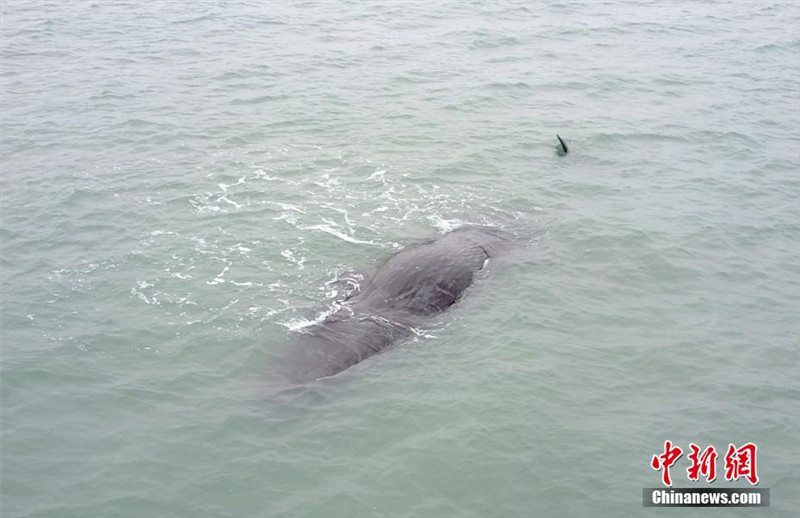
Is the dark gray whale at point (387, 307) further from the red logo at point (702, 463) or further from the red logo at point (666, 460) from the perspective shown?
the red logo at point (702, 463)

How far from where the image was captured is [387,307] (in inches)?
541

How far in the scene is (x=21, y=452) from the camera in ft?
36.8

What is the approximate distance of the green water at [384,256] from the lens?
36.6ft

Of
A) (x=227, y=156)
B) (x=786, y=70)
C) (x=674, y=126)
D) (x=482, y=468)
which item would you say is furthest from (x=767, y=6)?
(x=482, y=468)

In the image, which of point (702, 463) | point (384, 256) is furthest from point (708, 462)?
point (384, 256)

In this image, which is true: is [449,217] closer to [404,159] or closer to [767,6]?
[404,159]

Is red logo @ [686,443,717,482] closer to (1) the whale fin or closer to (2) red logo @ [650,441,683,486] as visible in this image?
(2) red logo @ [650,441,683,486]

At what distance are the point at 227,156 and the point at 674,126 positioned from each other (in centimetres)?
1284

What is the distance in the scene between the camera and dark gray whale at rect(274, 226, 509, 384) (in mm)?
12703
